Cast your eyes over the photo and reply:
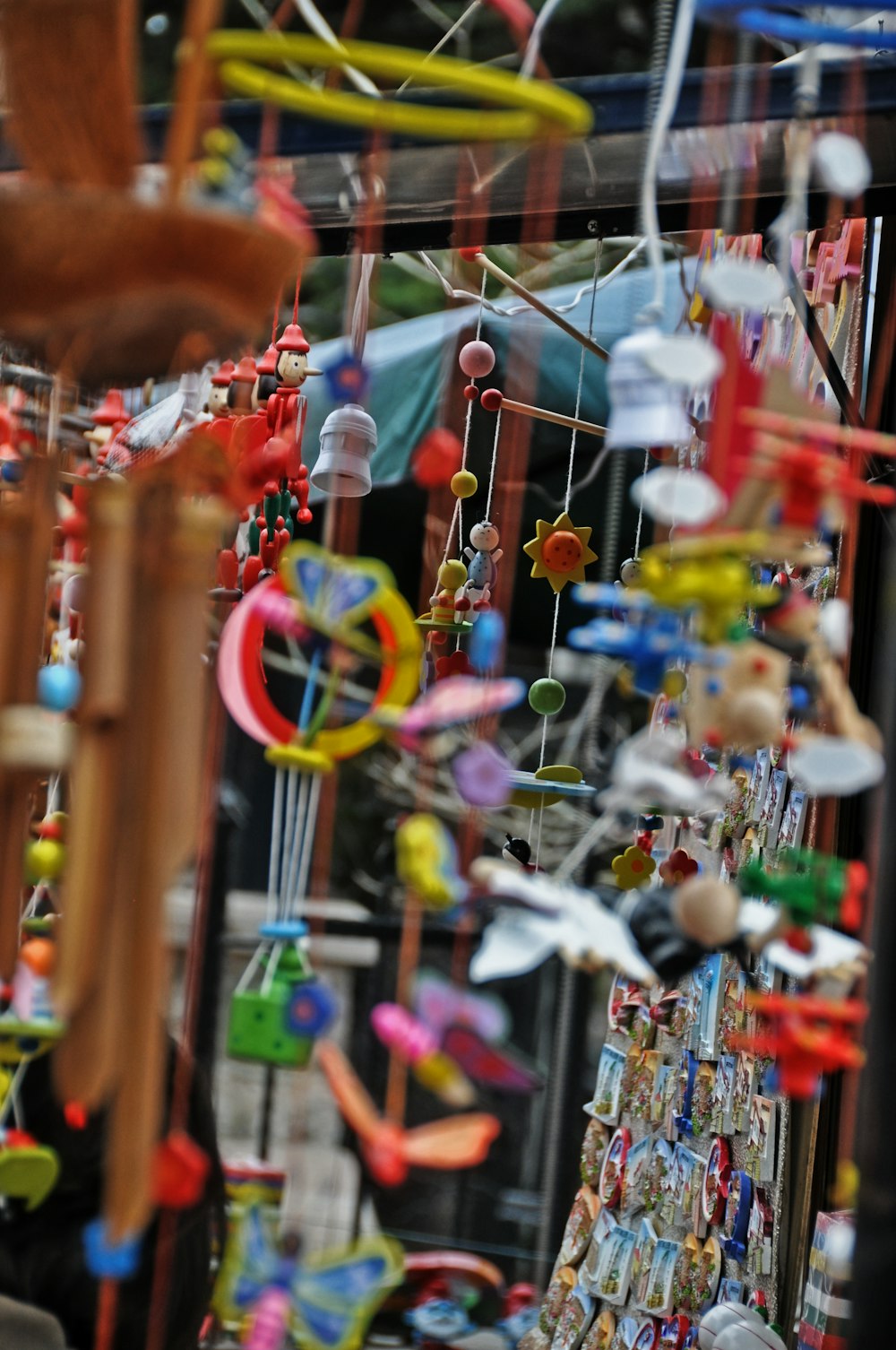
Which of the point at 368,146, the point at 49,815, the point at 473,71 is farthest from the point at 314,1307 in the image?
the point at 368,146

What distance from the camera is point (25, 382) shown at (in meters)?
1.44

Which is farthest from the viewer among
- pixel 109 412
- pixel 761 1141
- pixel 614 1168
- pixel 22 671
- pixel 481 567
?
pixel 614 1168

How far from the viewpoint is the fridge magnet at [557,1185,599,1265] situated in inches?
96.0

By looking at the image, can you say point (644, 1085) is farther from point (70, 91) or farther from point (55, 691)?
point (70, 91)

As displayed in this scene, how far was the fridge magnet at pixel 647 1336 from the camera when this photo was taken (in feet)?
7.08

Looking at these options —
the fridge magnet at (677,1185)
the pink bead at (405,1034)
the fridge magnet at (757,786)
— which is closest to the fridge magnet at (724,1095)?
the fridge magnet at (677,1185)

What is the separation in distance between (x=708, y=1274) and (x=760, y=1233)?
0.56 feet

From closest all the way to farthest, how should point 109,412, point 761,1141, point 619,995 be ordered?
1. point 109,412
2. point 761,1141
3. point 619,995

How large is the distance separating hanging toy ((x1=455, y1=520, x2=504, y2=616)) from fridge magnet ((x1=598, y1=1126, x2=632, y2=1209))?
92cm

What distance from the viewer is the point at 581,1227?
2463mm

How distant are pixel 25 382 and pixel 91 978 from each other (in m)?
0.70

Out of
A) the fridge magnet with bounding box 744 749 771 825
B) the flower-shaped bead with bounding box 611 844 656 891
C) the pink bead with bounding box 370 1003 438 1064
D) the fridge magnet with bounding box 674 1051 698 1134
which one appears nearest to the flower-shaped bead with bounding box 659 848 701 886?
the flower-shaped bead with bounding box 611 844 656 891

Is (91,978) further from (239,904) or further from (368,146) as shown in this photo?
(239,904)

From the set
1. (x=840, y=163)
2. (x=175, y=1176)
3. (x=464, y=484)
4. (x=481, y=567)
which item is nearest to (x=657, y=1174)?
(x=481, y=567)
